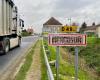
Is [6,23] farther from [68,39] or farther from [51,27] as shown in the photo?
[68,39]

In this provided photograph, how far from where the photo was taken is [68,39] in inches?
450

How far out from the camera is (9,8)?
28.7 m

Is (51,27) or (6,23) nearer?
(51,27)

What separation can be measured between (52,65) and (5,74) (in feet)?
9.21

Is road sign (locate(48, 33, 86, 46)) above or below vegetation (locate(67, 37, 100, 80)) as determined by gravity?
above

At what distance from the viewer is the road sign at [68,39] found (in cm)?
1120

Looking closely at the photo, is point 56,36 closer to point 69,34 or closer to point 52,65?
point 69,34

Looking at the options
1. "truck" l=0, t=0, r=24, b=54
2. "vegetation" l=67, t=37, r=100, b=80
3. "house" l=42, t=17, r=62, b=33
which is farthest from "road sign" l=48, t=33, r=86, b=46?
"truck" l=0, t=0, r=24, b=54

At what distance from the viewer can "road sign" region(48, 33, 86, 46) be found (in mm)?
11203

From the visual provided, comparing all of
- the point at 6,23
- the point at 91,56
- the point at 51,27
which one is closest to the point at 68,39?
the point at 51,27

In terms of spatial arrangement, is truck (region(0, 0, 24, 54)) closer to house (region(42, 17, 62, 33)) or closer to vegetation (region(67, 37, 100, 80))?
house (region(42, 17, 62, 33))

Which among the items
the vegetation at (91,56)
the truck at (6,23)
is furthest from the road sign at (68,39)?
the truck at (6,23)

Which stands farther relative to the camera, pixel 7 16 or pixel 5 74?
pixel 7 16

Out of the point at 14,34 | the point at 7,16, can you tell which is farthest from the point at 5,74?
the point at 14,34
